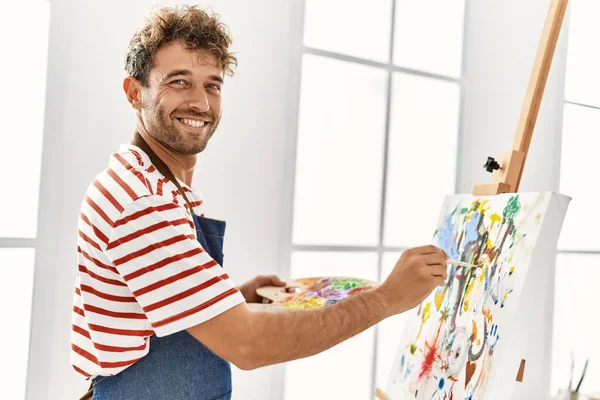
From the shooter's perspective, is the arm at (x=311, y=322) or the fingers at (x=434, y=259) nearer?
the arm at (x=311, y=322)

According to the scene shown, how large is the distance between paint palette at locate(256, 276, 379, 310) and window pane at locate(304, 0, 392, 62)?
3.34ft

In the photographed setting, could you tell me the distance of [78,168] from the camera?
5.82ft

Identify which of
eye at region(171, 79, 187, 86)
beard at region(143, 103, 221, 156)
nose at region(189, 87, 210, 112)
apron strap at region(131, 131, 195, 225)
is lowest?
apron strap at region(131, 131, 195, 225)

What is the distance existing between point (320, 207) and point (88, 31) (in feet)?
3.51

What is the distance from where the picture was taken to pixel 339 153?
2330mm

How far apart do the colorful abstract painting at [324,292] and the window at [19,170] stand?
808mm

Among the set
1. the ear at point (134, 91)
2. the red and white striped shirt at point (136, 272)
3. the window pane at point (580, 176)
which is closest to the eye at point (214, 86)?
the ear at point (134, 91)

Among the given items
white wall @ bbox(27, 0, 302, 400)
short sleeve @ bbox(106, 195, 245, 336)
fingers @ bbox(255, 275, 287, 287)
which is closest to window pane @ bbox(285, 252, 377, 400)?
white wall @ bbox(27, 0, 302, 400)

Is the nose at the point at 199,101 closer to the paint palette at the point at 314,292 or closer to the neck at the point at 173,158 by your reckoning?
the neck at the point at 173,158

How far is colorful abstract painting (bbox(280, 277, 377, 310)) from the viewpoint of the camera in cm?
156

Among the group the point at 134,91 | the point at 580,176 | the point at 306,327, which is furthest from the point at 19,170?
the point at 580,176

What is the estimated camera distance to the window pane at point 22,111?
169cm

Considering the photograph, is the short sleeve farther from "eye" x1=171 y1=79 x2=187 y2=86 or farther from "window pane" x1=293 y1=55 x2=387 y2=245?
"window pane" x1=293 y1=55 x2=387 y2=245

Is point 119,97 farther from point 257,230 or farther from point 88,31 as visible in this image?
point 257,230
